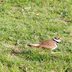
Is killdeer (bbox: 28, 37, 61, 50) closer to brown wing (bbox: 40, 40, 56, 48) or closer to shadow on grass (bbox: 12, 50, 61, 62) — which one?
brown wing (bbox: 40, 40, 56, 48)

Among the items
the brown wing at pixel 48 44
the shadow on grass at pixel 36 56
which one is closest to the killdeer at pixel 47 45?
the brown wing at pixel 48 44

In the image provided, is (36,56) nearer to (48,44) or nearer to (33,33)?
(48,44)

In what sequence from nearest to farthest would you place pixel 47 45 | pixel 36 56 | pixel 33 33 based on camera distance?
pixel 36 56
pixel 47 45
pixel 33 33

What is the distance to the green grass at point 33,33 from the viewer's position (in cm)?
544

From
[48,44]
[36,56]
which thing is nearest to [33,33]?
[48,44]

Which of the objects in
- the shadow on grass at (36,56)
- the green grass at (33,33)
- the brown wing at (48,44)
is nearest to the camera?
the green grass at (33,33)

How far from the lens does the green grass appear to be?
544 centimetres

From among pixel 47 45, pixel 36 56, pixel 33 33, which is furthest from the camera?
pixel 33 33

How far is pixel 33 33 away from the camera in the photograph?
6.57 m

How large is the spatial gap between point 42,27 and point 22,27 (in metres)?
0.42

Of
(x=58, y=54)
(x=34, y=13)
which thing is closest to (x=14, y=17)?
(x=34, y=13)

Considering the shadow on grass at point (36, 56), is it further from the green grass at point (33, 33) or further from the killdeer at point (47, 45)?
the killdeer at point (47, 45)

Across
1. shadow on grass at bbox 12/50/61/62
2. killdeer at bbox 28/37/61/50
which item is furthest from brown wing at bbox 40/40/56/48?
shadow on grass at bbox 12/50/61/62

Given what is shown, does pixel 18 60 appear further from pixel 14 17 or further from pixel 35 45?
pixel 14 17
